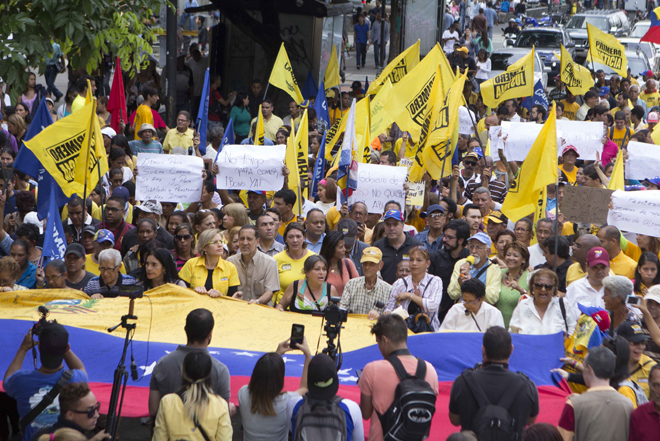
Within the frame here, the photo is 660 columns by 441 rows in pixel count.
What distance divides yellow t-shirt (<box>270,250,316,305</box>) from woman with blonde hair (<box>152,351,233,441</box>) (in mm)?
2755

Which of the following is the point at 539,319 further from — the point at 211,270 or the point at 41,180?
the point at 41,180

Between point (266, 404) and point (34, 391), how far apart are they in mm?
1414

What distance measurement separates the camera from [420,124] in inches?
399

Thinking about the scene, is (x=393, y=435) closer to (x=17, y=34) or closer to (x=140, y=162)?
(x=17, y=34)

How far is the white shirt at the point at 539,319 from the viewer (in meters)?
6.19

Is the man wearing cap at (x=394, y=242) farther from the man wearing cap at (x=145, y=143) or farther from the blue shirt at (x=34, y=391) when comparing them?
the man wearing cap at (x=145, y=143)

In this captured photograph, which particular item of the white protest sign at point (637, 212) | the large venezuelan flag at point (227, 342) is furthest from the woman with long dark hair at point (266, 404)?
the white protest sign at point (637, 212)

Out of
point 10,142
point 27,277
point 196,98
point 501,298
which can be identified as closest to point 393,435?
point 501,298

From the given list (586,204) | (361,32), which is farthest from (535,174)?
(361,32)

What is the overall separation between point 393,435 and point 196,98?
13.9 m

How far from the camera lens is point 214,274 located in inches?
280

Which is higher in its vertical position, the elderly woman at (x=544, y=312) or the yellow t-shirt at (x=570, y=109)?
the yellow t-shirt at (x=570, y=109)

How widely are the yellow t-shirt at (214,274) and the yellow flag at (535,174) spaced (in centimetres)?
286

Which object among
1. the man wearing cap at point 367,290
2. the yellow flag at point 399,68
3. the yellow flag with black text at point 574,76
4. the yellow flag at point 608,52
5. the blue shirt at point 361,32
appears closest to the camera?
the man wearing cap at point 367,290
